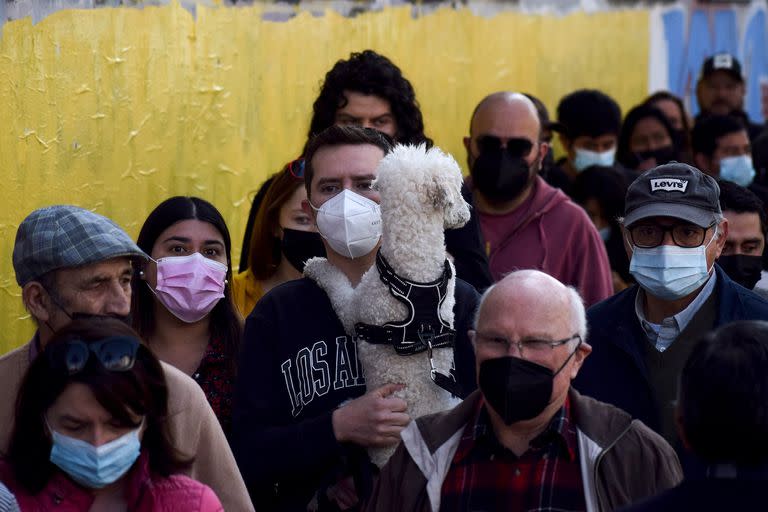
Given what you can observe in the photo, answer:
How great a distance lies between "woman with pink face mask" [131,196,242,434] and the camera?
531 cm

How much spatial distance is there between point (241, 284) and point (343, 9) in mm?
2542

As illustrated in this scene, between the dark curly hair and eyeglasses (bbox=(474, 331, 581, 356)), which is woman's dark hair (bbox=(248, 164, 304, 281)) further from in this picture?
eyeglasses (bbox=(474, 331, 581, 356))

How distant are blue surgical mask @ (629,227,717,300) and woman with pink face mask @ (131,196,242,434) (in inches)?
60.2

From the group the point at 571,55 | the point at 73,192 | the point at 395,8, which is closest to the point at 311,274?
the point at 73,192

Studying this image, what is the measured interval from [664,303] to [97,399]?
2205 millimetres

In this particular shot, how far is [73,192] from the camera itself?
617cm

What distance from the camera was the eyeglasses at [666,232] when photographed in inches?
200

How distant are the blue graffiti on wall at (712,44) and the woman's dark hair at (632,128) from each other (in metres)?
3.39

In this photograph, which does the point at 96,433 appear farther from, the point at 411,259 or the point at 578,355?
the point at 578,355

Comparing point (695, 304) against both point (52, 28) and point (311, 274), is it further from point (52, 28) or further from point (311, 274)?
point (52, 28)

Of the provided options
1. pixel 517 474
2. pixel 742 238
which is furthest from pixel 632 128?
pixel 517 474

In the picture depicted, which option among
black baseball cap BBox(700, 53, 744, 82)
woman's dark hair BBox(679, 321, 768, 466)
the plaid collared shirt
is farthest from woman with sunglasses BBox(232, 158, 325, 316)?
black baseball cap BBox(700, 53, 744, 82)

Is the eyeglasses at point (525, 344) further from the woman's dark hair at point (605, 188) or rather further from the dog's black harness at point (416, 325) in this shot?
the woman's dark hair at point (605, 188)

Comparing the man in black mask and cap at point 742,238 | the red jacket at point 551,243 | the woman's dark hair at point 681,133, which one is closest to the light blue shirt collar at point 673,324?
→ the man in black mask and cap at point 742,238
